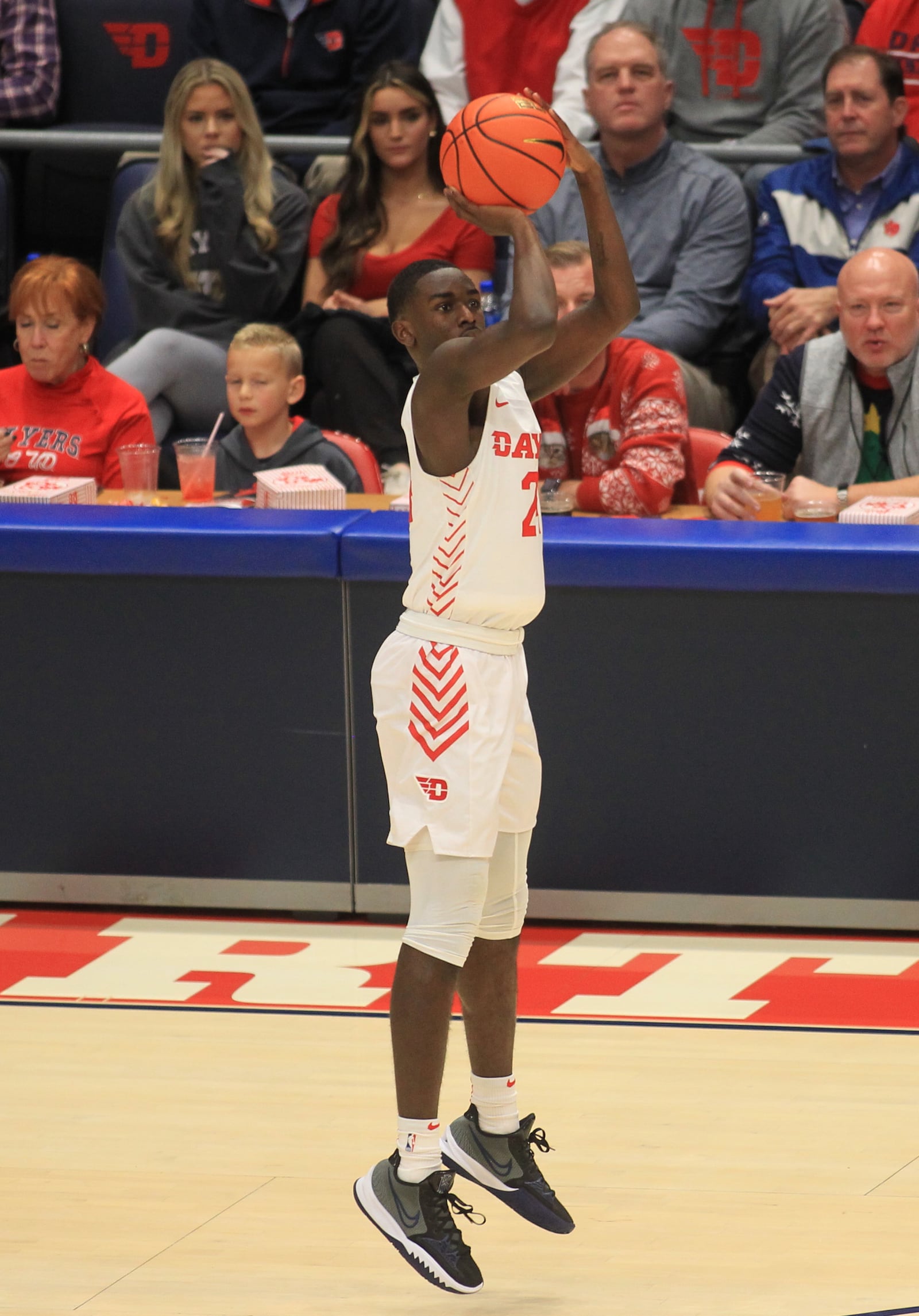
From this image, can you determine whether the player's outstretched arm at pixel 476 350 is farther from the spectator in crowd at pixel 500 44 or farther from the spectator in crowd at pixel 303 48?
the spectator in crowd at pixel 303 48

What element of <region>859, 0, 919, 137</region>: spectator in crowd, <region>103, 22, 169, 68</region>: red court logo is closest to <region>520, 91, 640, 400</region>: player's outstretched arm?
<region>859, 0, 919, 137</region>: spectator in crowd

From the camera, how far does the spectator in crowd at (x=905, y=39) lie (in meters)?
6.70

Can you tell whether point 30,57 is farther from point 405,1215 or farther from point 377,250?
point 405,1215

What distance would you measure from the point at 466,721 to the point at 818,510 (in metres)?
2.02

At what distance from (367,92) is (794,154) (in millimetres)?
1518

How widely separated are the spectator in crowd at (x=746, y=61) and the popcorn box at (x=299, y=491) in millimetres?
2747

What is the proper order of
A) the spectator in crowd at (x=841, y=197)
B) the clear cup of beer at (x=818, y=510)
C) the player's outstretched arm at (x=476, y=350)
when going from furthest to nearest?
the spectator in crowd at (x=841, y=197), the clear cup of beer at (x=818, y=510), the player's outstretched arm at (x=476, y=350)

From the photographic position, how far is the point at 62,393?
551 cm

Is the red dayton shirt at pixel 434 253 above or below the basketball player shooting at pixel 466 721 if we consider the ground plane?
above

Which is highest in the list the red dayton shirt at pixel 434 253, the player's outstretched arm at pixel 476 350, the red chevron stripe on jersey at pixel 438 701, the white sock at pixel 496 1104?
the red dayton shirt at pixel 434 253

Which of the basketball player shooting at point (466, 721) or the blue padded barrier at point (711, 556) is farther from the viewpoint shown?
the blue padded barrier at point (711, 556)

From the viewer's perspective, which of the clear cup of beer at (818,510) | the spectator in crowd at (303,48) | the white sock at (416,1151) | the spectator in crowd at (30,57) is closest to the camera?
the white sock at (416,1151)

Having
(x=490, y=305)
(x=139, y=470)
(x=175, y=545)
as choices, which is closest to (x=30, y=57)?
(x=490, y=305)

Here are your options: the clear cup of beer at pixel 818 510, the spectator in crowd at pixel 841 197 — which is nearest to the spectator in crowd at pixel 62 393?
the clear cup of beer at pixel 818 510
